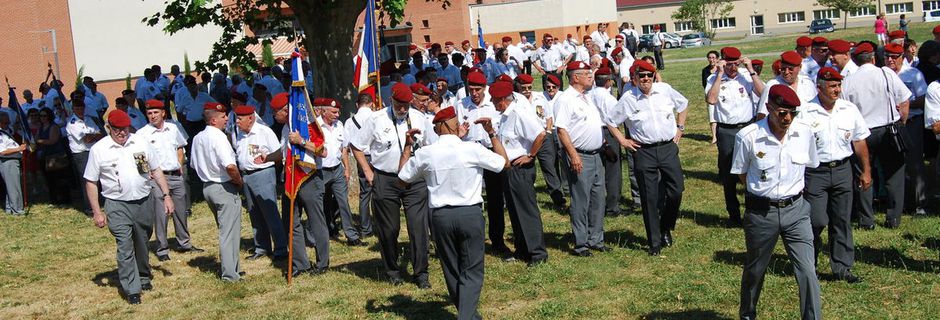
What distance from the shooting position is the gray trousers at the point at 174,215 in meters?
11.6

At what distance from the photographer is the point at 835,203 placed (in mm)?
8500

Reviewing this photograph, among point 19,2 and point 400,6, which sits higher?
point 19,2

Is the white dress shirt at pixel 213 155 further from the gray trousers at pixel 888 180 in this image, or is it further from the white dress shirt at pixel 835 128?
the gray trousers at pixel 888 180

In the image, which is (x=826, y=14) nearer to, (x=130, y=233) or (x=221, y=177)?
(x=221, y=177)

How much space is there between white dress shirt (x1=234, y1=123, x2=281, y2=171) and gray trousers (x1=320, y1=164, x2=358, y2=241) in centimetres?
67

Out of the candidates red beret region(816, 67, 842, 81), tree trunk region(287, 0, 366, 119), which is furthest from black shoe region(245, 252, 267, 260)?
red beret region(816, 67, 842, 81)

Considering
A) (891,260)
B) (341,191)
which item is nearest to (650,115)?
(891,260)

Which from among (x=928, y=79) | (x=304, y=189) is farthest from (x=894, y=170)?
(x=304, y=189)

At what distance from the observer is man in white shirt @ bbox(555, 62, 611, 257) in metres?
9.85

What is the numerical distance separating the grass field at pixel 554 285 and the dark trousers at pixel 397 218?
0.26 m

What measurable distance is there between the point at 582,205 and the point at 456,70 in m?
12.2

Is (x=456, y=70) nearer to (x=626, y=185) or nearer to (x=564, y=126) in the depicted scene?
(x=626, y=185)

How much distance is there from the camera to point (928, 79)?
11.0m

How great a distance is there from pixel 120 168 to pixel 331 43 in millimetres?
5608
